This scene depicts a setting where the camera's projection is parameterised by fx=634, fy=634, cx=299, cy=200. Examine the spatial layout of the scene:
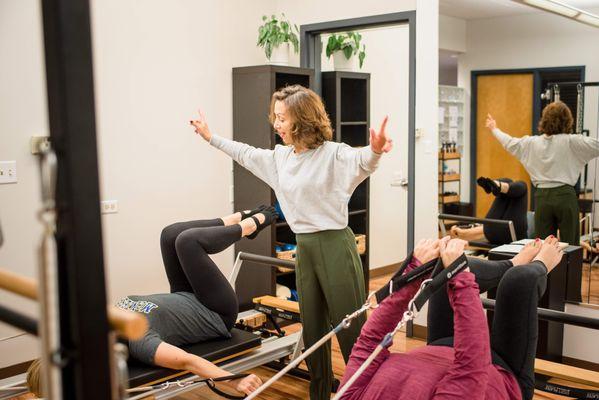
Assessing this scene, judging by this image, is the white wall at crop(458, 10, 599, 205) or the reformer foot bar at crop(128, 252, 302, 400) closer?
the reformer foot bar at crop(128, 252, 302, 400)

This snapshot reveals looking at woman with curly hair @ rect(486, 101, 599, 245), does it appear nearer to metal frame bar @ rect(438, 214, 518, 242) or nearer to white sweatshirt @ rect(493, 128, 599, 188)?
white sweatshirt @ rect(493, 128, 599, 188)

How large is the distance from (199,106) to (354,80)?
126 centimetres

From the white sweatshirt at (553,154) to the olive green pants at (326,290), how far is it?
1.50 m

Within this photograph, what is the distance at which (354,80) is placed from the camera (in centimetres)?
482

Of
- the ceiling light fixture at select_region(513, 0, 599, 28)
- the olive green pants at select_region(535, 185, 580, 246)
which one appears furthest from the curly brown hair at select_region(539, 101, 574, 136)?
the ceiling light fixture at select_region(513, 0, 599, 28)

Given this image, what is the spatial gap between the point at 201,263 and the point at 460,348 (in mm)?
1373

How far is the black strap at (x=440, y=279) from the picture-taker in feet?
5.37

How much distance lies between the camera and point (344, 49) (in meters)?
4.62

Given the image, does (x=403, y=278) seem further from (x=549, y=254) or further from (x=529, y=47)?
(x=529, y=47)

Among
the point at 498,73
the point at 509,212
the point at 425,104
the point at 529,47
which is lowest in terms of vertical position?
the point at 509,212

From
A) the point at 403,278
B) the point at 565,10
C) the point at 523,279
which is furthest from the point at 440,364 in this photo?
the point at 565,10

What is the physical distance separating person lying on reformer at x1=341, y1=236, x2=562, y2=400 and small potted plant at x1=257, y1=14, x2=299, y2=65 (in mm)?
2794

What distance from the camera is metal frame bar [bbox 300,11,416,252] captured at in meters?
3.88

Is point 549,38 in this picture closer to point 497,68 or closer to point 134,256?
point 497,68
